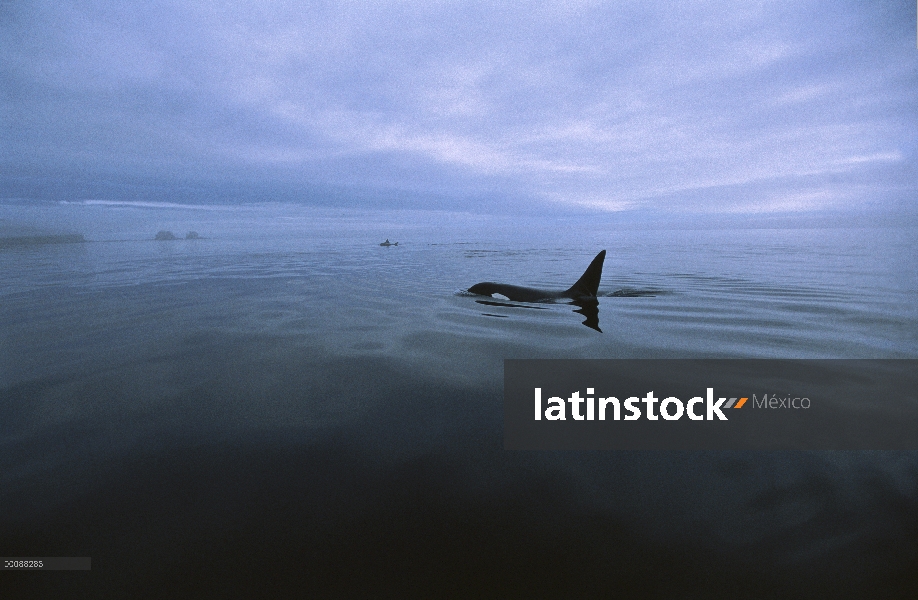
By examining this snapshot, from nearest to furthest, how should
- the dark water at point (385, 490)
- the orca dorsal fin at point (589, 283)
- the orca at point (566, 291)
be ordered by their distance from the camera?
the dark water at point (385, 490)
the orca at point (566, 291)
the orca dorsal fin at point (589, 283)

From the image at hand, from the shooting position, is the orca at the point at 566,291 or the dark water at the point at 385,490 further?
the orca at the point at 566,291

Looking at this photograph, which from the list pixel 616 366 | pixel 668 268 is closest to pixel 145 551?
pixel 616 366

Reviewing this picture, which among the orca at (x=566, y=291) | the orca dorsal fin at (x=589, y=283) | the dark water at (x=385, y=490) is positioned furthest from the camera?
the orca dorsal fin at (x=589, y=283)

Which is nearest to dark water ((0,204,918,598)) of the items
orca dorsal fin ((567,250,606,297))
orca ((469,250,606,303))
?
orca ((469,250,606,303))

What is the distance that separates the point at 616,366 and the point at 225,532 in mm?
5666

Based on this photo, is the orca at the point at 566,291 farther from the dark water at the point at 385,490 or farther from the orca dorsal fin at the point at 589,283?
the dark water at the point at 385,490

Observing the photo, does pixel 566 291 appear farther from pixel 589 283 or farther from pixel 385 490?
pixel 385 490

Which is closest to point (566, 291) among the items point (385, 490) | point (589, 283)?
point (589, 283)

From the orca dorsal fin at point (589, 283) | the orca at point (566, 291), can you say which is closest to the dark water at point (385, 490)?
the orca at point (566, 291)

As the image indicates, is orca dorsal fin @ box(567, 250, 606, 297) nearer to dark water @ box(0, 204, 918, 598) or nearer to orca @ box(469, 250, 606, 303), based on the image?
orca @ box(469, 250, 606, 303)

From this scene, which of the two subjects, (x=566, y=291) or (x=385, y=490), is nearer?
(x=385, y=490)

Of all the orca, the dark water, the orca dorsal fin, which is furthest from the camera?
the orca dorsal fin

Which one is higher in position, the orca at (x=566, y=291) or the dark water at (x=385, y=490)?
the orca at (x=566, y=291)

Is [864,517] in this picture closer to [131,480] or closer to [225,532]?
[225,532]
